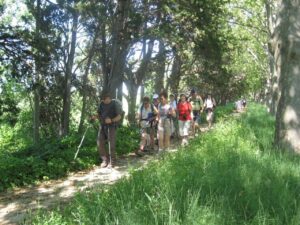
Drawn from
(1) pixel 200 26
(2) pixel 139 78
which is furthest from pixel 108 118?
(2) pixel 139 78

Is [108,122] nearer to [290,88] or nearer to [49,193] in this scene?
[49,193]

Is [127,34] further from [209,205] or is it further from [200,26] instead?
[209,205]

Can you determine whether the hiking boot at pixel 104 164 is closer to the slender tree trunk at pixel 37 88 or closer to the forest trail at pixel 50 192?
the forest trail at pixel 50 192

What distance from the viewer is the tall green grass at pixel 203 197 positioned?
12.6 ft

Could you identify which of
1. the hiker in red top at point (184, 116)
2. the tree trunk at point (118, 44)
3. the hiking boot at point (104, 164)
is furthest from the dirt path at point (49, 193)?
the tree trunk at point (118, 44)

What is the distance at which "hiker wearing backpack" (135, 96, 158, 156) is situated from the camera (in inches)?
520

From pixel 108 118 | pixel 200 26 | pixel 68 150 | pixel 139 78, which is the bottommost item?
pixel 68 150

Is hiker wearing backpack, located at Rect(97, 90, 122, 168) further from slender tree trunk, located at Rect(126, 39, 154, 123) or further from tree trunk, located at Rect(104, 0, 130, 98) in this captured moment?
slender tree trunk, located at Rect(126, 39, 154, 123)

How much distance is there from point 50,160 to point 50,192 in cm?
216

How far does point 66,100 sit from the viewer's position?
16.5 metres

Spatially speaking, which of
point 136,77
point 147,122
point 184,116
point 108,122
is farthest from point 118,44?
point 136,77

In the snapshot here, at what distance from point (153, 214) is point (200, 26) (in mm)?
14883

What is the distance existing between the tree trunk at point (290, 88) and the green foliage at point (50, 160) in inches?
210

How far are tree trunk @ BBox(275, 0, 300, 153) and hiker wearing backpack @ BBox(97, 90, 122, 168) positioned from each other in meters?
4.23
